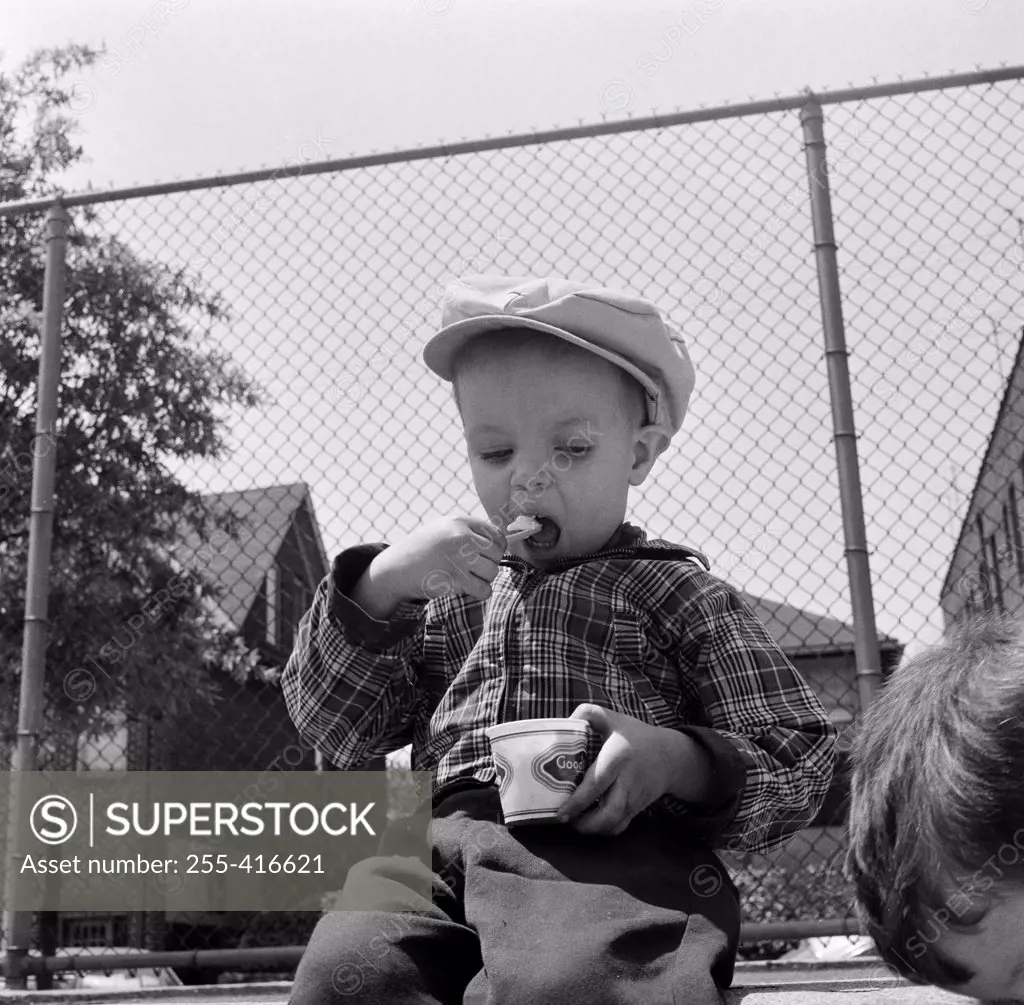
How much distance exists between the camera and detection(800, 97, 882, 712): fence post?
2836 mm

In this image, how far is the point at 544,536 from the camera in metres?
1.70

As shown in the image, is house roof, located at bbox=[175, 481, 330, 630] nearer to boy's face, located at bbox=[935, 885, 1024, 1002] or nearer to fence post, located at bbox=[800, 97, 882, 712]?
fence post, located at bbox=[800, 97, 882, 712]

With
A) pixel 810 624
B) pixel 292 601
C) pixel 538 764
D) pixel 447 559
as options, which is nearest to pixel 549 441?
pixel 447 559

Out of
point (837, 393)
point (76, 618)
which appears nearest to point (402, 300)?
point (837, 393)

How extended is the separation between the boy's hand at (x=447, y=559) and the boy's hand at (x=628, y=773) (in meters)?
0.25

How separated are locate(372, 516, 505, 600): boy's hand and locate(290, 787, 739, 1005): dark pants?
0.28 metres

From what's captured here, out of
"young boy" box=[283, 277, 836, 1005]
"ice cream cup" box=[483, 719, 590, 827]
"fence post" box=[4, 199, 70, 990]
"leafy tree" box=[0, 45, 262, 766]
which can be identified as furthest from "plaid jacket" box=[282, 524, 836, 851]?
"leafy tree" box=[0, 45, 262, 766]

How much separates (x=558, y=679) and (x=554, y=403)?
400 millimetres

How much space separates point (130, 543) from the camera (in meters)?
7.62

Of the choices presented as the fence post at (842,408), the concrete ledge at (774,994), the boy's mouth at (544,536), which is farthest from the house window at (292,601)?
the boy's mouth at (544,536)

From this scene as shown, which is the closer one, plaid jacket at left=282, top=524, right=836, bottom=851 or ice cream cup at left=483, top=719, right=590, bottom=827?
ice cream cup at left=483, top=719, right=590, bottom=827

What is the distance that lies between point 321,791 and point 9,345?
4434 millimetres

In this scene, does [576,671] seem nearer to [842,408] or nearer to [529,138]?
[842,408]

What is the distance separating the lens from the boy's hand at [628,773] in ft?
4.54
